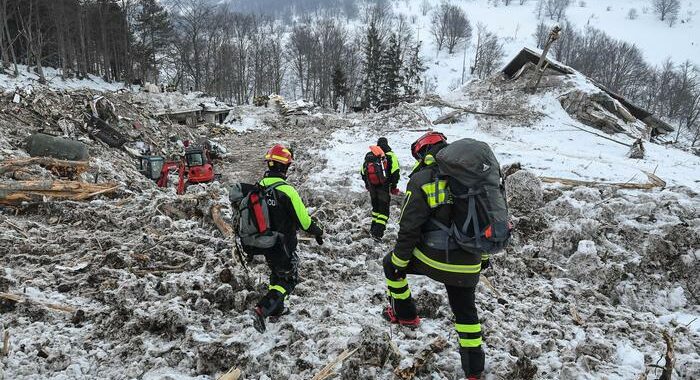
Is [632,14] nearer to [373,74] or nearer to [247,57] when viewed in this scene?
[373,74]

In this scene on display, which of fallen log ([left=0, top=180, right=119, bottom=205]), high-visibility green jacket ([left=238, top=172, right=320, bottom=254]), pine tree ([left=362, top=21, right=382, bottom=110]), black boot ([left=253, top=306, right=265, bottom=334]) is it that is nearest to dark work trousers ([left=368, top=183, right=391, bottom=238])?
high-visibility green jacket ([left=238, top=172, right=320, bottom=254])

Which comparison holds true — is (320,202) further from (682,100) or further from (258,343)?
(682,100)

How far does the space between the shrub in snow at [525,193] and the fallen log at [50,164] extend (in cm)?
887

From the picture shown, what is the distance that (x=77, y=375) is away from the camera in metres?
3.10

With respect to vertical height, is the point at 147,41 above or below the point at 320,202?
above

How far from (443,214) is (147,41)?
49243mm

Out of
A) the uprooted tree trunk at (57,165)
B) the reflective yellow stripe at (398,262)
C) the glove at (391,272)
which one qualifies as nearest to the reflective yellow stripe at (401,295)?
the glove at (391,272)

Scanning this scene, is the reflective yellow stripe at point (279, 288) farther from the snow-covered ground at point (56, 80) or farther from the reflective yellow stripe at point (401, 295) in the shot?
the snow-covered ground at point (56, 80)

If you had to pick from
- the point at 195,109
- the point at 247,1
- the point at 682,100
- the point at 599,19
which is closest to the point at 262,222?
the point at 195,109

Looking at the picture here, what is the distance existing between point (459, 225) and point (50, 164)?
30.2ft

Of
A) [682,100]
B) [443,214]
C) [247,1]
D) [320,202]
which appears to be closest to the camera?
[443,214]

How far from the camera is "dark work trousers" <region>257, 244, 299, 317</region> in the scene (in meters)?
3.86

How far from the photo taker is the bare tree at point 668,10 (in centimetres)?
9235

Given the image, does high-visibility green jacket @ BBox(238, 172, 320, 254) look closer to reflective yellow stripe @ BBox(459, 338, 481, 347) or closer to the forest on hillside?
reflective yellow stripe @ BBox(459, 338, 481, 347)
